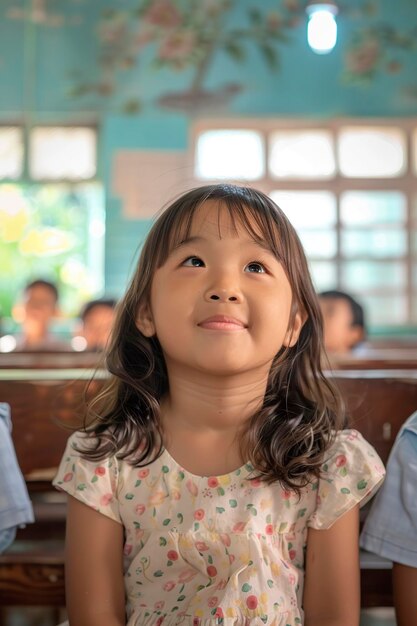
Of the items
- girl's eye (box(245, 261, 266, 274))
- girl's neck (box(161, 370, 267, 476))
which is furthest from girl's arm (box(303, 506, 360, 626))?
girl's eye (box(245, 261, 266, 274))

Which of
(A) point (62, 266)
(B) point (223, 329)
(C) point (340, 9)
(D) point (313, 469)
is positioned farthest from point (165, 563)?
(C) point (340, 9)

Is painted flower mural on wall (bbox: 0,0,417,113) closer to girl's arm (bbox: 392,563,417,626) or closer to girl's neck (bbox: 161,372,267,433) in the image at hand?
girl's neck (bbox: 161,372,267,433)

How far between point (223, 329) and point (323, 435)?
28 centimetres

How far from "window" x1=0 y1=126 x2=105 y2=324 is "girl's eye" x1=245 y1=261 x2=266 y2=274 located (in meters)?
6.77

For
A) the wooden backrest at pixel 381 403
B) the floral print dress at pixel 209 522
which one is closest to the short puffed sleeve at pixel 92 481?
the floral print dress at pixel 209 522

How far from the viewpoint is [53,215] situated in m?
8.08

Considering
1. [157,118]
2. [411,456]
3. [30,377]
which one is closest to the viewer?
[411,456]

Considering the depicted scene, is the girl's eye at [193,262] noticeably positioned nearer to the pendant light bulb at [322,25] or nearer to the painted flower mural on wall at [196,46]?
the pendant light bulb at [322,25]

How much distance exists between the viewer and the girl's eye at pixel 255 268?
1399mm

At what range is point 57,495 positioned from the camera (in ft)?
6.50

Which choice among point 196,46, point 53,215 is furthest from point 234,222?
point 196,46

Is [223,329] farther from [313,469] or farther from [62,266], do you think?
[62,266]

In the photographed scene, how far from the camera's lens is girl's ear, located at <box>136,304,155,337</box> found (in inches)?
58.5

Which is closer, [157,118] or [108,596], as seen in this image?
[108,596]
